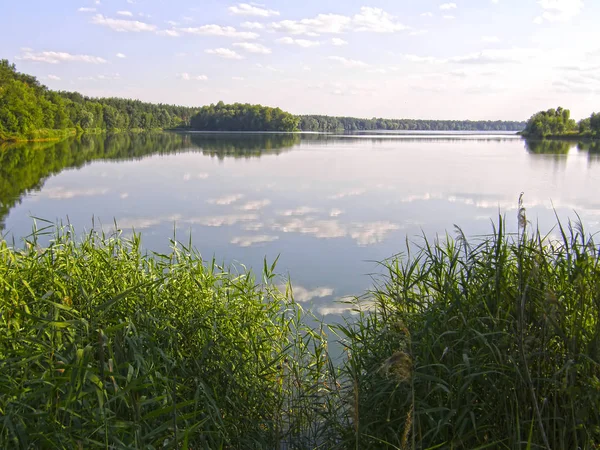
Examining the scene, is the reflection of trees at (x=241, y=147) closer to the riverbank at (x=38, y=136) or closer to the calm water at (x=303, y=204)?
the calm water at (x=303, y=204)

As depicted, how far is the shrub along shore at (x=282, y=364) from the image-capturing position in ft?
7.55

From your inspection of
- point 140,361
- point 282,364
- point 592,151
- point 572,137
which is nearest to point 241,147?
point 592,151

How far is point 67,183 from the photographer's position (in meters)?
18.0

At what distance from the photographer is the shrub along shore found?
7.55ft

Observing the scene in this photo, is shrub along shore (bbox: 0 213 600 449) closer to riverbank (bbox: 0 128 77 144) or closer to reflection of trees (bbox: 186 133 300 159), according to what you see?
reflection of trees (bbox: 186 133 300 159)

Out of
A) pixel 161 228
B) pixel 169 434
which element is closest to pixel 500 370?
pixel 169 434

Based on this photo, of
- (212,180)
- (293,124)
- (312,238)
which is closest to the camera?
(312,238)

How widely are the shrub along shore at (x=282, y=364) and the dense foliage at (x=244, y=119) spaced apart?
326 feet

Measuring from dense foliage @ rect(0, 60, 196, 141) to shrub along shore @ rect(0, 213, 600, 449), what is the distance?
43605 millimetres

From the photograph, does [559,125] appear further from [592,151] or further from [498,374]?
[498,374]

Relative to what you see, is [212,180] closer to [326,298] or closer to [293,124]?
[326,298]

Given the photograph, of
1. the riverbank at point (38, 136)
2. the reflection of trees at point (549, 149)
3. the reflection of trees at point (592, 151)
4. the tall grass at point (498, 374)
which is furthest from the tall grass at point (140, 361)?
the riverbank at point (38, 136)

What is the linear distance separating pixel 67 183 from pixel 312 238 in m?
12.2

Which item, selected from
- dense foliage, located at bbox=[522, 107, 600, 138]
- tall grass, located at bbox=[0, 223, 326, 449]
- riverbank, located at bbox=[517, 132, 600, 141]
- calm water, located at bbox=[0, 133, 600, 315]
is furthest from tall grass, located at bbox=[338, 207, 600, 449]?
dense foliage, located at bbox=[522, 107, 600, 138]
